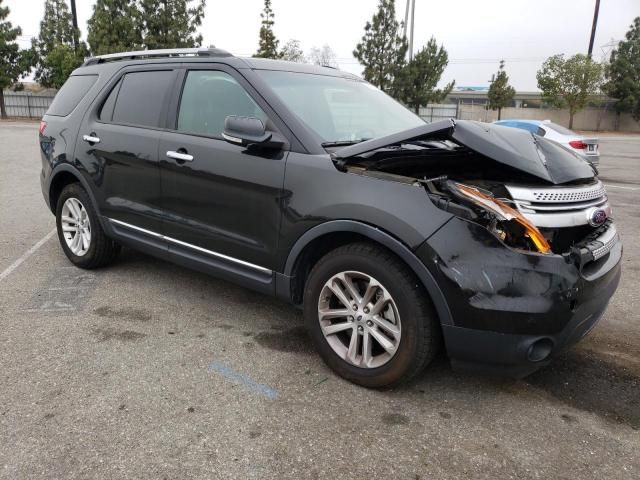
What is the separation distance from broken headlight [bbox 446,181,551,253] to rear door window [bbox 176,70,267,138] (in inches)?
59.1

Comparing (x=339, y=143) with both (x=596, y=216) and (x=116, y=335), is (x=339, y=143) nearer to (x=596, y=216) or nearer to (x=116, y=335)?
(x=596, y=216)

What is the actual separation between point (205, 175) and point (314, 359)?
4.58 feet

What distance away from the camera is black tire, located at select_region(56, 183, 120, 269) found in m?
4.71

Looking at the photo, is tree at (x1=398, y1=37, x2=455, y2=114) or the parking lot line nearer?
the parking lot line

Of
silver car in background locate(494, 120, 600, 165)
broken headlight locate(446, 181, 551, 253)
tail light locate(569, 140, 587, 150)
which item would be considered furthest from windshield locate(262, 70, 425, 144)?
tail light locate(569, 140, 587, 150)

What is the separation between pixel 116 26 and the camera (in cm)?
2792

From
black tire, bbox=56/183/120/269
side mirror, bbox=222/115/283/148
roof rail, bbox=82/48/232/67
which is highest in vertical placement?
roof rail, bbox=82/48/232/67

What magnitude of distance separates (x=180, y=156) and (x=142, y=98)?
0.88m

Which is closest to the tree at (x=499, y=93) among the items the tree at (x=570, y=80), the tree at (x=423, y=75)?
the tree at (x=570, y=80)

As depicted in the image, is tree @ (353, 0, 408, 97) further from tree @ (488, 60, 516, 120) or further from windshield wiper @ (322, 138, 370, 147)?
windshield wiper @ (322, 138, 370, 147)

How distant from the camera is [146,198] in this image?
13.4 feet

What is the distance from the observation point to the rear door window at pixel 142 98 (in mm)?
4078

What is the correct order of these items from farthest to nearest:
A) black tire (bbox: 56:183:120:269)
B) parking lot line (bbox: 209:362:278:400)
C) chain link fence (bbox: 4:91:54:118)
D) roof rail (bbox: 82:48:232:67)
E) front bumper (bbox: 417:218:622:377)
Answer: chain link fence (bbox: 4:91:54:118), black tire (bbox: 56:183:120:269), roof rail (bbox: 82:48:232:67), parking lot line (bbox: 209:362:278:400), front bumper (bbox: 417:218:622:377)

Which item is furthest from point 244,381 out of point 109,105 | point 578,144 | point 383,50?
point 383,50
